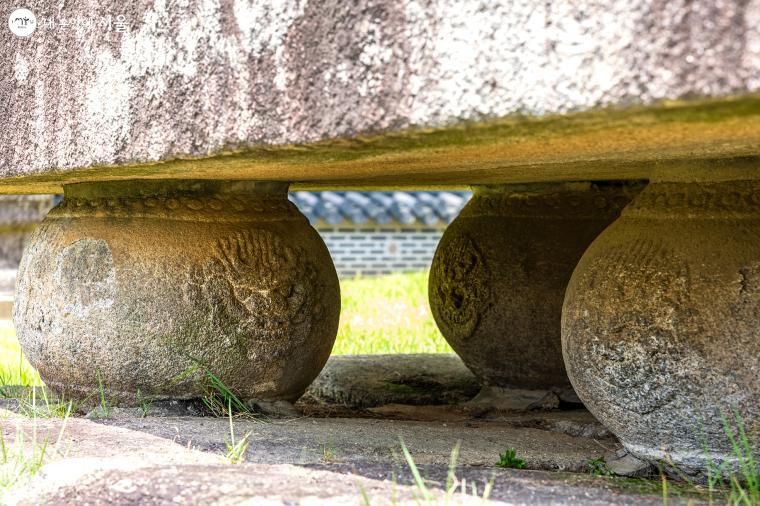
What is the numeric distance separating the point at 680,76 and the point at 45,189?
232 centimetres

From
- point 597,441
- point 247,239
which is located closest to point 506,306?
point 597,441

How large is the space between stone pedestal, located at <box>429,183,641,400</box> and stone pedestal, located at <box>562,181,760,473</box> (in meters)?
0.83

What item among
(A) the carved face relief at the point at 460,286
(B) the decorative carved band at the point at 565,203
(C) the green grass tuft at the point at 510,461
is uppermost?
(B) the decorative carved band at the point at 565,203

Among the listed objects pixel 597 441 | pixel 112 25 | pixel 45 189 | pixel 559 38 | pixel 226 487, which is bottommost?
pixel 597 441

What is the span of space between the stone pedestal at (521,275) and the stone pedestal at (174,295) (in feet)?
1.97

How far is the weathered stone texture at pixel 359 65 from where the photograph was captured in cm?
111

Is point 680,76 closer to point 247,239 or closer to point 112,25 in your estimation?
point 112,25

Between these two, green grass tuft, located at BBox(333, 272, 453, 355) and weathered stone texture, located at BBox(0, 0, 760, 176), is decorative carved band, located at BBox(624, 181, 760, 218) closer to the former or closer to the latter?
weathered stone texture, located at BBox(0, 0, 760, 176)

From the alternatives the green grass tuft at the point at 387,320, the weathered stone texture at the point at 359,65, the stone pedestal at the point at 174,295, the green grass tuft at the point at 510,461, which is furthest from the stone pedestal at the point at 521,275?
the weathered stone texture at the point at 359,65

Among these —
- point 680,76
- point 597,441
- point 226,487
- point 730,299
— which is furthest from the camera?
point 597,441

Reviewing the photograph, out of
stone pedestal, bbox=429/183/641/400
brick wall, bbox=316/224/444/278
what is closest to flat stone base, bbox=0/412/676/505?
stone pedestal, bbox=429/183/641/400

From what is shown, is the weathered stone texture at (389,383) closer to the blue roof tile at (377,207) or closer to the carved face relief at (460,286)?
the carved face relief at (460,286)

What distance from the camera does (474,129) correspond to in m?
1.31

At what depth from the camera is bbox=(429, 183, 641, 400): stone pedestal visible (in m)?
2.87
